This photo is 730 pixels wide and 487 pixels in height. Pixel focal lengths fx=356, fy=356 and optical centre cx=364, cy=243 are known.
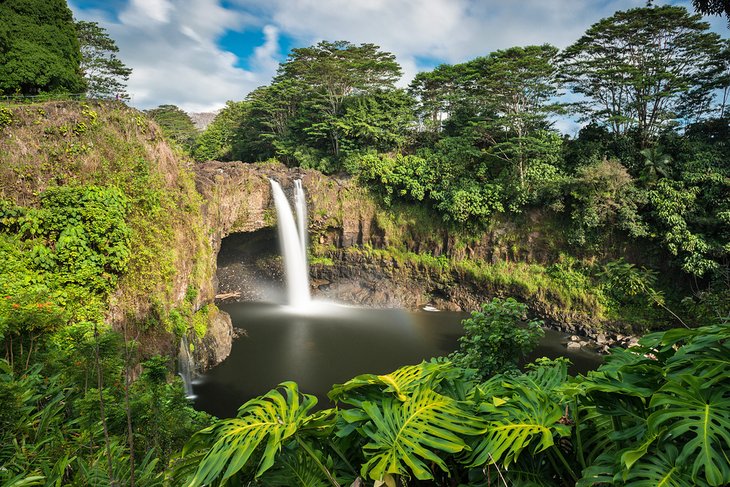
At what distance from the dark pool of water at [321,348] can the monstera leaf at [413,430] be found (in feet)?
23.6

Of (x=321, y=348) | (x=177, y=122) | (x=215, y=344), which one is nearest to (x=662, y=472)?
(x=215, y=344)

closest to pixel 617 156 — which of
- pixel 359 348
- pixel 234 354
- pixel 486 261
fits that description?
pixel 486 261

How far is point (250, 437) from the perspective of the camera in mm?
1405

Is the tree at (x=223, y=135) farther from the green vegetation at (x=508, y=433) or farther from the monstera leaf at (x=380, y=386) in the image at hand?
the green vegetation at (x=508, y=433)

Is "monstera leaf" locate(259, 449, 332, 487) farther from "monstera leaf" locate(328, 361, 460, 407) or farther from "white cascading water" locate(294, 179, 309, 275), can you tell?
"white cascading water" locate(294, 179, 309, 275)

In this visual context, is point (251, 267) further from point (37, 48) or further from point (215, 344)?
point (37, 48)

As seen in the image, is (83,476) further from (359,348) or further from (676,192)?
(676,192)

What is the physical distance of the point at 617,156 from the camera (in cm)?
A: 1349

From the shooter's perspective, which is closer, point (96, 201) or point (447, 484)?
point (447, 484)

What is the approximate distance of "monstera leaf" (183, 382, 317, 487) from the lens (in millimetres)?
1299

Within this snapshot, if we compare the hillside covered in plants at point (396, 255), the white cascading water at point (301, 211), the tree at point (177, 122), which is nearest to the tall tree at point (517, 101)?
the hillside covered in plants at point (396, 255)

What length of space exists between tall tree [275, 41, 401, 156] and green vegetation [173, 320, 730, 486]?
17.5 metres

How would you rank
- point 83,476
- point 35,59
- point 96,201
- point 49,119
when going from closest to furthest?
1. point 83,476
2. point 96,201
3. point 49,119
4. point 35,59

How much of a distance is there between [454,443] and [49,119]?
8.94 m
